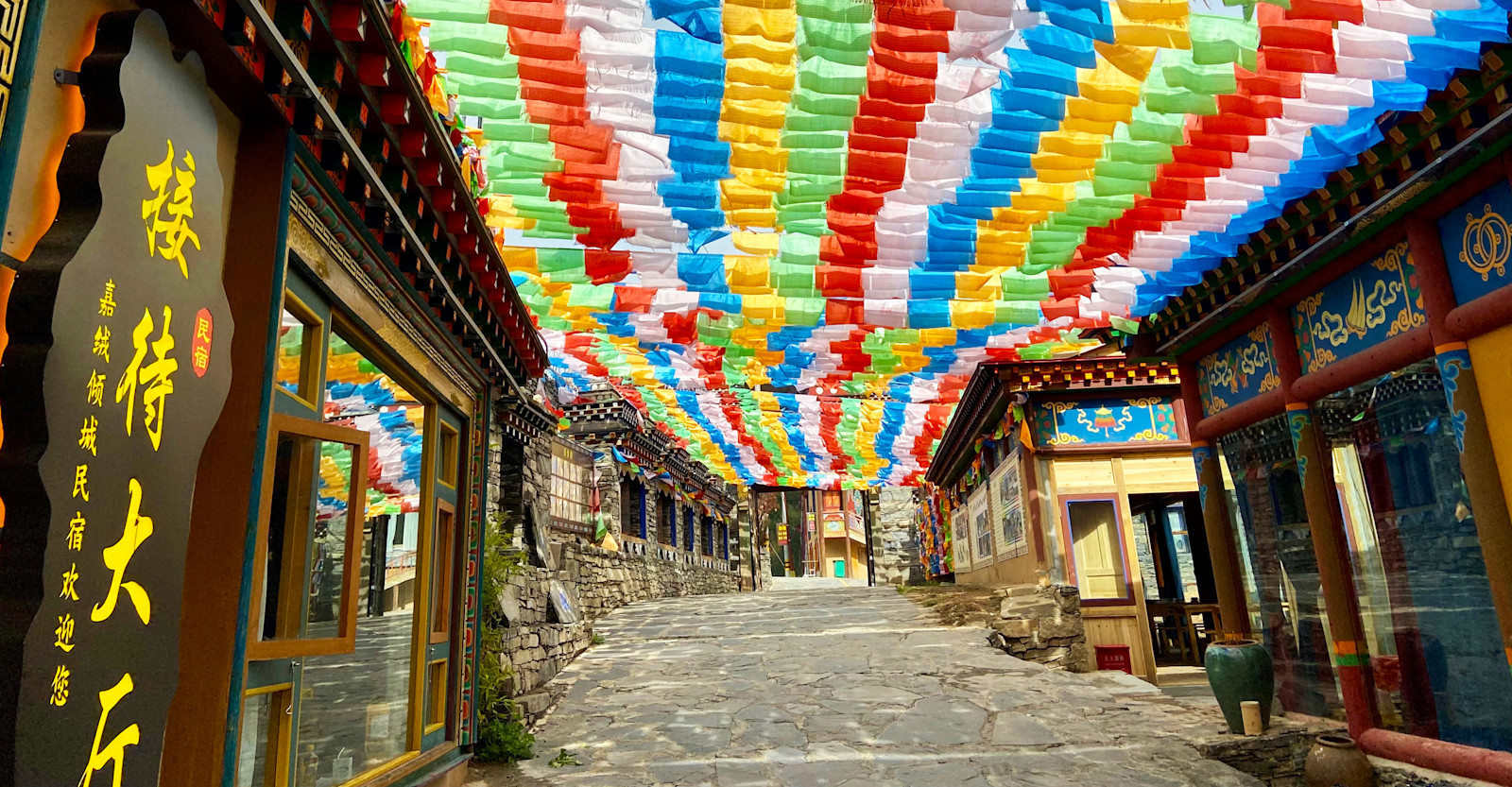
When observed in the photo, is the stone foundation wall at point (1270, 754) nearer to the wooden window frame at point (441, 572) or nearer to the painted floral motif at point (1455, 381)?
the painted floral motif at point (1455, 381)

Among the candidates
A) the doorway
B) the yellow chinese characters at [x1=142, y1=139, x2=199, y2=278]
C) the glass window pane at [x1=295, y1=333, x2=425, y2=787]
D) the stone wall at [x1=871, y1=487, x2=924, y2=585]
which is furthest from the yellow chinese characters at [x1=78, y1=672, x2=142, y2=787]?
the stone wall at [x1=871, y1=487, x2=924, y2=585]

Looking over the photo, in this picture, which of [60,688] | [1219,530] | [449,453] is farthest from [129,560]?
[1219,530]

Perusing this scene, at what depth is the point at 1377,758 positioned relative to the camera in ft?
17.6

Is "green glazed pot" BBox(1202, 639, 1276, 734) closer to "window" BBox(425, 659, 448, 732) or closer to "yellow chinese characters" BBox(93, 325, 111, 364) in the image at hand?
"window" BBox(425, 659, 448, 732)

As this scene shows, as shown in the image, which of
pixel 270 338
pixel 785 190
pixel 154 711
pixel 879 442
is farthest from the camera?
pixel 879 442

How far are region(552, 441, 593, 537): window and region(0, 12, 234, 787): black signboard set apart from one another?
1152cm

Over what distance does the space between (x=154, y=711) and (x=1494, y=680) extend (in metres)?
6.41

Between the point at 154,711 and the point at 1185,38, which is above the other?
the point at 1185,38

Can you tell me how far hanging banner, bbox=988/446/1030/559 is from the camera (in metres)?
12.3

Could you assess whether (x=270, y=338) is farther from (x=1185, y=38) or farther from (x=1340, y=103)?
(x=1340, y=103)

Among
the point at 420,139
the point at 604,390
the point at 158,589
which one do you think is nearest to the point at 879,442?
the point at 604,390

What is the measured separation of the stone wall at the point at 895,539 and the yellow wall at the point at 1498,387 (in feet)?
79.0

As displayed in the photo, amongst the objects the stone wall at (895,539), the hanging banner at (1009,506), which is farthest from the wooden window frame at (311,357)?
the stone wall at (895,539)

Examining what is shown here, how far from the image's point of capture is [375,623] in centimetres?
792
